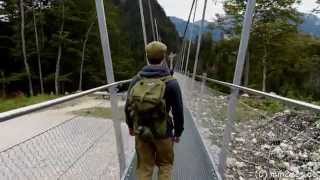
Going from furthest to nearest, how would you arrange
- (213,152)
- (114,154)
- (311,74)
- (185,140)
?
1. (311,74)
2. (185,140)
3. (213,152)
4. (114,154)

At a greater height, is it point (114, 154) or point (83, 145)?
point (83, 145)

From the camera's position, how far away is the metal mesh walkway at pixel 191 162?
329 centimetres

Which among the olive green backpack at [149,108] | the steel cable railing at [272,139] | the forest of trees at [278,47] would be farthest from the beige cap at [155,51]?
the forest of trees at [278,47]

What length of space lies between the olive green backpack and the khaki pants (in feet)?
0.49

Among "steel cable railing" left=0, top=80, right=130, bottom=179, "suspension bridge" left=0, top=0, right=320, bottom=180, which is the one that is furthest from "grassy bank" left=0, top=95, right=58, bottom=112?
"steel cable railing" left=0, top=80, right=130, bottom=179

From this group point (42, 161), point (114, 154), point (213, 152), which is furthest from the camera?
point (213, 152)

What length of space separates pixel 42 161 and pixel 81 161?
0.61 meters

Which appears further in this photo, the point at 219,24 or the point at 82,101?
the point at 219,24

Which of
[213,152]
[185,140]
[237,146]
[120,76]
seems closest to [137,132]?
[237,146]

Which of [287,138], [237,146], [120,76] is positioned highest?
[287,138]

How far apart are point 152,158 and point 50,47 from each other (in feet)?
93.3

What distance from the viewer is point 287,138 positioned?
1.82 m

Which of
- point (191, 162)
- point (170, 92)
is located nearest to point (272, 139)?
point (170, 92)

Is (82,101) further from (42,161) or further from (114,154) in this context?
(114,154)
